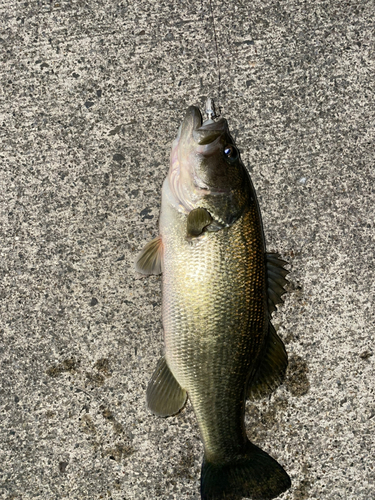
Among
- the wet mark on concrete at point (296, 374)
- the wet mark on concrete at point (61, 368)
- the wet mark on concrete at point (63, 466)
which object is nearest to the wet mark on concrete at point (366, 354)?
the wet mark on concrete at point (296, 374)

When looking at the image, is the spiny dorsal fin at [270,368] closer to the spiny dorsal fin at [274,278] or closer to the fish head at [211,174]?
the spiny dorsal fin at [274,278]

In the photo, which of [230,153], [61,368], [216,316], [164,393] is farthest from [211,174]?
[61,368]

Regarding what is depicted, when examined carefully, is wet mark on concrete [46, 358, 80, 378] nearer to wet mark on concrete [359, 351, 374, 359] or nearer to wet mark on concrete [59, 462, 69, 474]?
wet mark on concrete [59, 462, 69, 474]

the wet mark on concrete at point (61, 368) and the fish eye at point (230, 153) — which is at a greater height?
the fish eye at point (230, 153)

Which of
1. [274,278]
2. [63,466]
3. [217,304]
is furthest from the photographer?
[63,466]

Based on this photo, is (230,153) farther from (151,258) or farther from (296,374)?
(296,374)

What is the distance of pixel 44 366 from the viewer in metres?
2.54

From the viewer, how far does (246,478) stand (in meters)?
2.29

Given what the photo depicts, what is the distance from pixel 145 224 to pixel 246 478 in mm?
1461

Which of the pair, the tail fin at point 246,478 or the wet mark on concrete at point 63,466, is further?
the wet mark on concrete at point 63,466

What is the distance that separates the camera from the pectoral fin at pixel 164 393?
7.68 feet

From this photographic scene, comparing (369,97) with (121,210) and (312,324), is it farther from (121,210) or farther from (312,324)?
(121,210)

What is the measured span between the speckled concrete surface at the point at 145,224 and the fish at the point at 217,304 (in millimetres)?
268

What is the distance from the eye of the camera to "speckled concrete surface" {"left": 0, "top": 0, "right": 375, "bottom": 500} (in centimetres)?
254
